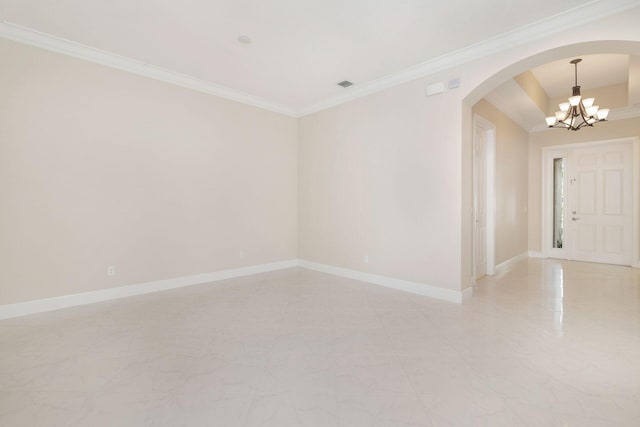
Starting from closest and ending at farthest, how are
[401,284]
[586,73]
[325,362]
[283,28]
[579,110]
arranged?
[325,362] < [283,28] < [401,284] < [579,110] < [586,73]

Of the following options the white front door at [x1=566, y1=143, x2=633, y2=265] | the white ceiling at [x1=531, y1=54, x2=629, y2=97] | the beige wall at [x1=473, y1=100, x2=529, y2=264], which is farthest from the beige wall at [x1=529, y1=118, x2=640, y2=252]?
the white ceiling at [x1=531, y1=54, x2=629, y2=97]

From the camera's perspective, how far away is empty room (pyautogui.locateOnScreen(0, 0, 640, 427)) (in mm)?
2066

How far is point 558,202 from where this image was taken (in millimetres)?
6914

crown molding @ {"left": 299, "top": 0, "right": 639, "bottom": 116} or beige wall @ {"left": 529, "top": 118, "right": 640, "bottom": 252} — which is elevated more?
crown molding @ {"left": 299, "top": 0, "right": 639, "bottom": 116}

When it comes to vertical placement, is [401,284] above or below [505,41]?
below

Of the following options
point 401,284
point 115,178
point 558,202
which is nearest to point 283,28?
point 115,178

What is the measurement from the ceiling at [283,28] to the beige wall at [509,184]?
5.84ft

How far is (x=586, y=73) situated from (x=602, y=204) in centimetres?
276

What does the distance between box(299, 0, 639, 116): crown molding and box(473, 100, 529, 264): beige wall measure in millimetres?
1233

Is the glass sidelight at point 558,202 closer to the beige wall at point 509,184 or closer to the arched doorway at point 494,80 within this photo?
the beige wall at point 509,184

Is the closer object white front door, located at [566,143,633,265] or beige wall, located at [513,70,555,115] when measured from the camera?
beige wall, located at [513,70,555,115]

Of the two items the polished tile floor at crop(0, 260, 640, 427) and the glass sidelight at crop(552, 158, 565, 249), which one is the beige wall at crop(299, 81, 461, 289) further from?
the glass sidelight at crop(552, 158, 565, 249)

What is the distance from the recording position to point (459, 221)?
3.79 metres

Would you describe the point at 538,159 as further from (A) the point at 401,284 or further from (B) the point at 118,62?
(B) the point at 118,62
